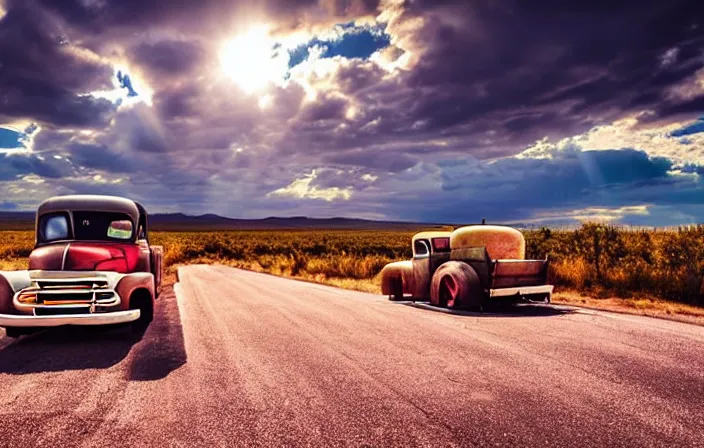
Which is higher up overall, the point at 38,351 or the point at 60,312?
the point at 60,312

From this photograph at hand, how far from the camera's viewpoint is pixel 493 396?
16.4 feet

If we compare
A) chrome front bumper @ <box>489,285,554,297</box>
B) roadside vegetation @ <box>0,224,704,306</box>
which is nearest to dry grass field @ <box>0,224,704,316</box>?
roadside vegetation @ <box>0,224,704,306</box>

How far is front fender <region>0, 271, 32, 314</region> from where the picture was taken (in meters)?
7.72

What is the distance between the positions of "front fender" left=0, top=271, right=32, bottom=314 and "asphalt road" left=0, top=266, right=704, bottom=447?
71cm

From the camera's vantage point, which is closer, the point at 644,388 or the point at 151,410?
the point at 151,410

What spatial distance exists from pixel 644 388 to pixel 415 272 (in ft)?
26.0

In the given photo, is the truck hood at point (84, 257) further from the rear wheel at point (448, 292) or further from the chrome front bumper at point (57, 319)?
the rear wheel at point (448, 292)

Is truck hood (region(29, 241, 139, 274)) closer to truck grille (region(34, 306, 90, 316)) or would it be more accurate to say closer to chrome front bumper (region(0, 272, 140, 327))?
chrome front bumper (region(0, 272, 140, 327))

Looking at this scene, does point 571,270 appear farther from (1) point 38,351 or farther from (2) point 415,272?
(1) point 38,351

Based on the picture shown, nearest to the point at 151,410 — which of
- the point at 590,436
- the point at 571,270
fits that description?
the point at 590,436

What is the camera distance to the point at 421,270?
1281cm

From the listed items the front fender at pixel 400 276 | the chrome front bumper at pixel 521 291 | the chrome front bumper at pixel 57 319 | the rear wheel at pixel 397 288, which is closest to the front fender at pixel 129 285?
the chrome front bumper at pixel 57 319

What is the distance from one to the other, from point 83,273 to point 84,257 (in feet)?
1.59

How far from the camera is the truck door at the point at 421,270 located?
12633mm
